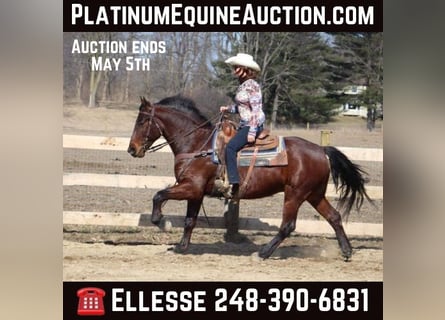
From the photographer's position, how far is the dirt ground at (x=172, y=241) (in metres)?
6.36

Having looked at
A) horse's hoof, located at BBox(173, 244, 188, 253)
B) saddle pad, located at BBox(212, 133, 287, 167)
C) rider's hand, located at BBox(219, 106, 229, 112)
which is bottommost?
horse's hoof, located at BBox(173, 244, 188, 253)

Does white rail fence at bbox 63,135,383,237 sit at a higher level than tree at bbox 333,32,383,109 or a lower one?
lower

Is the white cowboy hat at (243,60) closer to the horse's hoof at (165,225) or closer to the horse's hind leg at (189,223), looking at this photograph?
the horse's hind leg at (189,223)

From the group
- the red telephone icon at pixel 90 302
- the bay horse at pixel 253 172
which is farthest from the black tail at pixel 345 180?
the red telephone icon at pixel 90 302

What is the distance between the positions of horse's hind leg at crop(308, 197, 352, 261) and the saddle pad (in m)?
0.46

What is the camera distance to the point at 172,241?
6.64 m

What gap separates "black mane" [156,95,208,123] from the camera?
6598 mm

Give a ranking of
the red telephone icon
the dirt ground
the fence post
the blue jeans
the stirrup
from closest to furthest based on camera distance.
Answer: the red telephone icon
the dirt ground
the blue jeans
the stirrup
the fence post

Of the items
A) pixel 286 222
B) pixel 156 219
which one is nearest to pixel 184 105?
pixel 156 219

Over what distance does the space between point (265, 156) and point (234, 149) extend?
275 mm

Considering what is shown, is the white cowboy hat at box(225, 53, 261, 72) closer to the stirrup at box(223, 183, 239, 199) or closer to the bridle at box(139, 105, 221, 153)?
the bridle at box(139, 105, 221, 153)

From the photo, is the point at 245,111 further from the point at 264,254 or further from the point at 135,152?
the point at 264,254

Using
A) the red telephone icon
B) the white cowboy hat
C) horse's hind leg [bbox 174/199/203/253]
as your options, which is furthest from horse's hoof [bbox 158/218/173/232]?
the white cowboy hat
